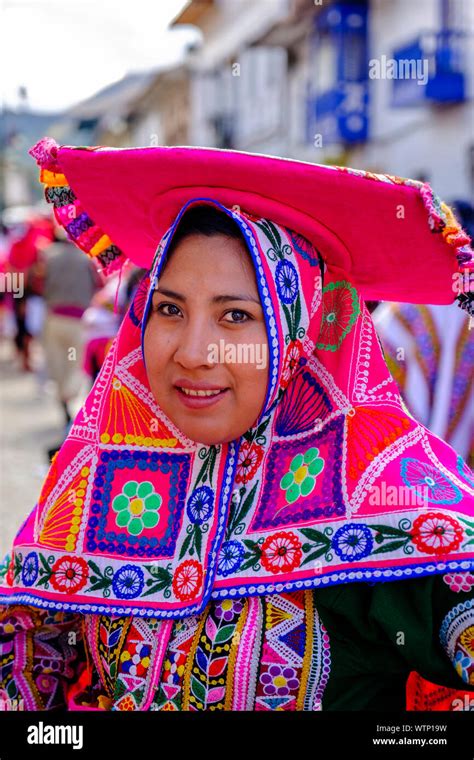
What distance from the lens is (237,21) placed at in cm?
2628

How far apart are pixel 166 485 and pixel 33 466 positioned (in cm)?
593

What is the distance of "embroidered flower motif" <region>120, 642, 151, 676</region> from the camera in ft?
6.33

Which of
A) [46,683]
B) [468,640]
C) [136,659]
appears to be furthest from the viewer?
[46,683]

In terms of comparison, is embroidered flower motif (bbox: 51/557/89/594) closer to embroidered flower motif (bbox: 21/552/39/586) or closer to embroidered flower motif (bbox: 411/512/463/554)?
embroidered flower motif (bbox: 21/552/39/586)

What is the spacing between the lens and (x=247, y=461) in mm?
1965

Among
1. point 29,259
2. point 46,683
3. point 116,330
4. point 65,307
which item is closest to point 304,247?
point 46,683

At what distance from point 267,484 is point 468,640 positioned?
1.47 feet

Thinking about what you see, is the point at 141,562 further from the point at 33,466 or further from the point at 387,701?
the point at 33,466

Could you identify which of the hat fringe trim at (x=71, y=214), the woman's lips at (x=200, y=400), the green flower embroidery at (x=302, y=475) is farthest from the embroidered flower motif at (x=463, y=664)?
the hat fringe trim at (x=71, y=214)

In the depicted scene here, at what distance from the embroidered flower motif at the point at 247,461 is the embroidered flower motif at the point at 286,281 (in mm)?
279

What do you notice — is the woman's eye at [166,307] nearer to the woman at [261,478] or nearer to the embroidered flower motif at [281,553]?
the woman at [261,478]

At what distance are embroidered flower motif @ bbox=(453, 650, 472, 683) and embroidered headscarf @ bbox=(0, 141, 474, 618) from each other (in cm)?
14

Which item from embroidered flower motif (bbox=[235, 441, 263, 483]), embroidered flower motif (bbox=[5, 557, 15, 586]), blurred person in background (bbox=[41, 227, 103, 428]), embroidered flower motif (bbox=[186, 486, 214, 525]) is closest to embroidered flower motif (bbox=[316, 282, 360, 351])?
embroidered flower motif (bbox=[235, 441, 263, 483])

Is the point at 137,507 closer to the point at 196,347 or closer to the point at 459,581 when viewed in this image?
the point at 196,347
